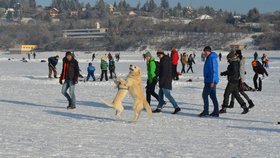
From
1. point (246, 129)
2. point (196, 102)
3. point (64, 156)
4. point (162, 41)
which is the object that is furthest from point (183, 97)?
point (162, 41)

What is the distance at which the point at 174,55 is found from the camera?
837 inches

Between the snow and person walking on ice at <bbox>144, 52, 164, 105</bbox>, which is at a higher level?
person walking on ice at <bbox>144, 52, 164, 105</bbox>

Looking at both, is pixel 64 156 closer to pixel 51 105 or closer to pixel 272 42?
pixel 51 105

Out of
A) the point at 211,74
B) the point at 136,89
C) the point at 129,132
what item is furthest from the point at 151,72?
the point at 129,132

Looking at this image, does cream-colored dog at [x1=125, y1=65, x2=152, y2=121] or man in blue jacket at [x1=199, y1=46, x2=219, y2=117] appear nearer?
cream-colored dog at [x1=125, y1=65, x2=152, y2=121]

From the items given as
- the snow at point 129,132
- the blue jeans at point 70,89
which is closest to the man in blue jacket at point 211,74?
the snow at point 129,132

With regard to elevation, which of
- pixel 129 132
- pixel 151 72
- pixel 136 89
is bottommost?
pixel 129 132

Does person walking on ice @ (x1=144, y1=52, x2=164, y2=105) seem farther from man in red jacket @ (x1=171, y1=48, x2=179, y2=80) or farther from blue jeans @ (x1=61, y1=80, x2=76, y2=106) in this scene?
man in red jacket @ (x1=171, y1=48, x2=179, y2=80)

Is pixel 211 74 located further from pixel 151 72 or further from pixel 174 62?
pixel 174 62

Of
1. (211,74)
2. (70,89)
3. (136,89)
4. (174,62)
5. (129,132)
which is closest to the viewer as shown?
(129,132)

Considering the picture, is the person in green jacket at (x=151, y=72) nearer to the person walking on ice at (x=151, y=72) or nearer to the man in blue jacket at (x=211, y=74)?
the person walking on ice at (x=151, y=72)

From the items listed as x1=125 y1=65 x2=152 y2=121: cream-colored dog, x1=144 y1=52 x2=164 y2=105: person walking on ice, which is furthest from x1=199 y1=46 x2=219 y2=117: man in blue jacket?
x1=125 y1=65 x2=152 y2=121: cream-colored dog

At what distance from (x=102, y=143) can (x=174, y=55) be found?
42.0 feet

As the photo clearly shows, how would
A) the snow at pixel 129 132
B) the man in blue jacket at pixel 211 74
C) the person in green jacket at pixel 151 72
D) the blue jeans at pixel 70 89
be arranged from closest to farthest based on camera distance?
1. the snow at pixel 129 132
2. the man in blue jacket at pixel 211 74
3. the person in green jacket at pixel 151 72
4. the blue jeans at pixel 70 89
